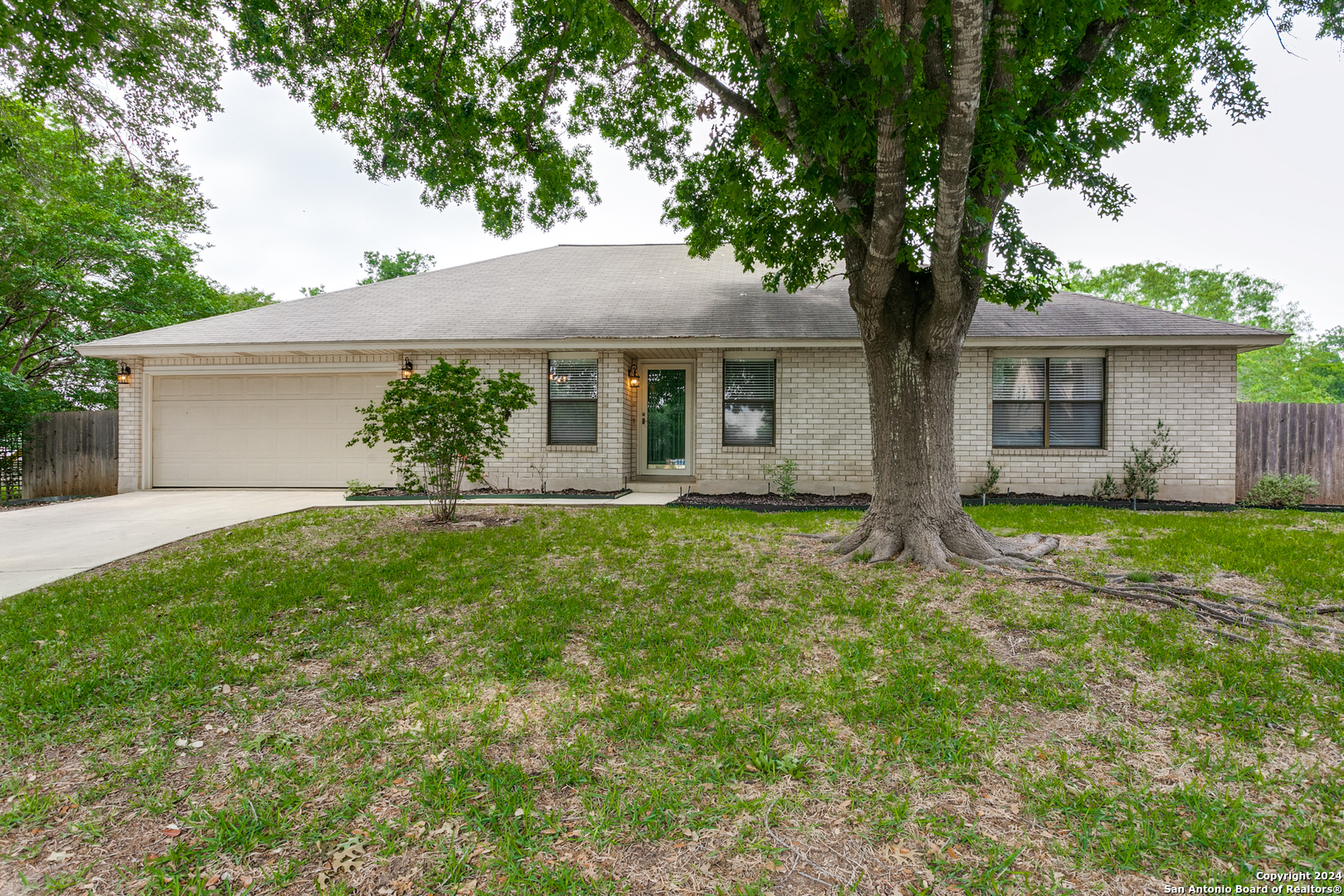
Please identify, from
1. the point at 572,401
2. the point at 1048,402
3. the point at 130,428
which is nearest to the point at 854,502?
the point at 1048,402

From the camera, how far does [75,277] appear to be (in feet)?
45.0

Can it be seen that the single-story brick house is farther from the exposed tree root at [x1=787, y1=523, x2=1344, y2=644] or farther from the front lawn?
the front lawn

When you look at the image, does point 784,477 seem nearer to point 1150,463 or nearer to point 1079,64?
point 1150,463

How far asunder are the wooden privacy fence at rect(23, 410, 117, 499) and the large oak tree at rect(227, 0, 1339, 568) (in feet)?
28.5

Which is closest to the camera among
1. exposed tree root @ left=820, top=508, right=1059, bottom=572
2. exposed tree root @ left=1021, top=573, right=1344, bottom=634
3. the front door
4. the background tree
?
exposed tree root @ left=1021, top=573, right=1344, bottom=634

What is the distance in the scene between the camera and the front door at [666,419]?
35.5 ft

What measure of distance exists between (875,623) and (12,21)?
8.68m

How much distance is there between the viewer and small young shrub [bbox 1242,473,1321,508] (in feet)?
28.5

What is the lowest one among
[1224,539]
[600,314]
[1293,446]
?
[1224,539]

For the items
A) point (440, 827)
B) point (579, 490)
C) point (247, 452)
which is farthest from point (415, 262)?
point (440, 827)

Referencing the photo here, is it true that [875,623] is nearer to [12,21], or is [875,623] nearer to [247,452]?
[12,21]

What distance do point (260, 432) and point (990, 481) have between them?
45.1ft

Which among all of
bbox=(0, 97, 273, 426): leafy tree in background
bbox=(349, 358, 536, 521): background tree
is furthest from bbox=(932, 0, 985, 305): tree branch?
bbox=(0, 97, 273, 426): leafy tree in background

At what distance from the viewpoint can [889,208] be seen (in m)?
4.12
